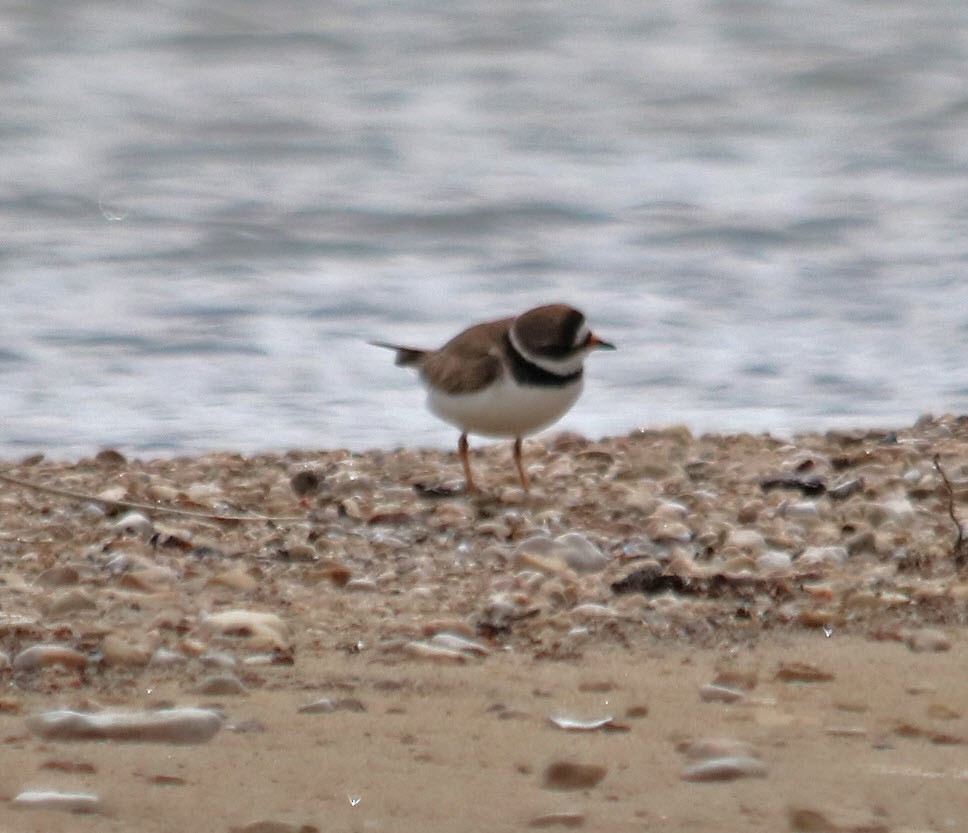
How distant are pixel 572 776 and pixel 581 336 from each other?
3.19m

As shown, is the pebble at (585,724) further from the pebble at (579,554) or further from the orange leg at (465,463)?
the orange leg at (465,463)

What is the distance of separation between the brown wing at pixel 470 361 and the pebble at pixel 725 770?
2.99 meters

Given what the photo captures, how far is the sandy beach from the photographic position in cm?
290

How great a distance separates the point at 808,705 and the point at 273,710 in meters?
1.02

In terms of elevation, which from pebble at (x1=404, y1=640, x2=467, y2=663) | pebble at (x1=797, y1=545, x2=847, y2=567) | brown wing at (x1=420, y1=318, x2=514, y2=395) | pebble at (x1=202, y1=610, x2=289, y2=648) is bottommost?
pebble at (x1=797, y1=545, x2=847, y2=567)

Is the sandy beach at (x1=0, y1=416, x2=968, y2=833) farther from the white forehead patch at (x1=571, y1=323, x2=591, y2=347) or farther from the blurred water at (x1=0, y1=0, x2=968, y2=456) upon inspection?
the blurred water at (x1=0, y1=0, x2=968, y2=456)

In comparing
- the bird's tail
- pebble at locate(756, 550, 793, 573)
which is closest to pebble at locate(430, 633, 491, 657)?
pebble at locate(756, 550, 793, 573)

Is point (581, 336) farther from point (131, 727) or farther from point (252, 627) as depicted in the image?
point (131, 727)

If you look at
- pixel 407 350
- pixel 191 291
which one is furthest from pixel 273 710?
pixel 191 291

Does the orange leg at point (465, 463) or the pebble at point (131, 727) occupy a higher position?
the pebble at point (131, 727)

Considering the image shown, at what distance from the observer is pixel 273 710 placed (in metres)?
3.36

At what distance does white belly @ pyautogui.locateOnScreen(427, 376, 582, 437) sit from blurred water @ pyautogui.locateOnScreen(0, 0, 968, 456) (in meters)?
1.50

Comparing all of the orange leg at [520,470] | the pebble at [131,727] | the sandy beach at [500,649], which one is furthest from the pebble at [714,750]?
the orange leg at [520,470]

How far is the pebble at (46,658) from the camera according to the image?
359cm
